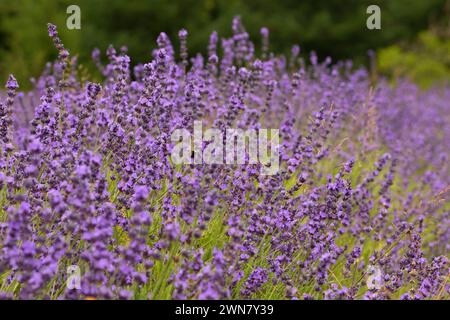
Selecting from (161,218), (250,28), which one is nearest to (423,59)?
(250,28)

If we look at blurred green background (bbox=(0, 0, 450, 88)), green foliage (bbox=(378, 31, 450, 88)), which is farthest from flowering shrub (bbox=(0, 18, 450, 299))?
green foliage (bbox=(378, 31, 450, 88))

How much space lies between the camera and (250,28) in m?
12.0

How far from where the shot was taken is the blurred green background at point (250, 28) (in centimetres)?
1048

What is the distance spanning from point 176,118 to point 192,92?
23 centimetres

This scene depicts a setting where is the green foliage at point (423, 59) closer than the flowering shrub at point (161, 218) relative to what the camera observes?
No

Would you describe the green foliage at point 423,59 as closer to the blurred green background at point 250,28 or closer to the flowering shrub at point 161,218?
the blurred green background at point 250,28

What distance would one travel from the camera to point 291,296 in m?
2.86

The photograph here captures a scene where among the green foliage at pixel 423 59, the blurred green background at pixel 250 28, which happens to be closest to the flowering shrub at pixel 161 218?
the blurred green background at pixel 250 28

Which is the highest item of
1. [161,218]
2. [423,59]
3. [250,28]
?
[250,28]

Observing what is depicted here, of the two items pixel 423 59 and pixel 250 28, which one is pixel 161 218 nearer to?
pixel 250 28

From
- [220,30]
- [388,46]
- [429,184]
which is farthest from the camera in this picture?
[388,46]

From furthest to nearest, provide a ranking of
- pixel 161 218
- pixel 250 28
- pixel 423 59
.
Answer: pixel 423 59 < pixel 250 28 < pixel 161 218
